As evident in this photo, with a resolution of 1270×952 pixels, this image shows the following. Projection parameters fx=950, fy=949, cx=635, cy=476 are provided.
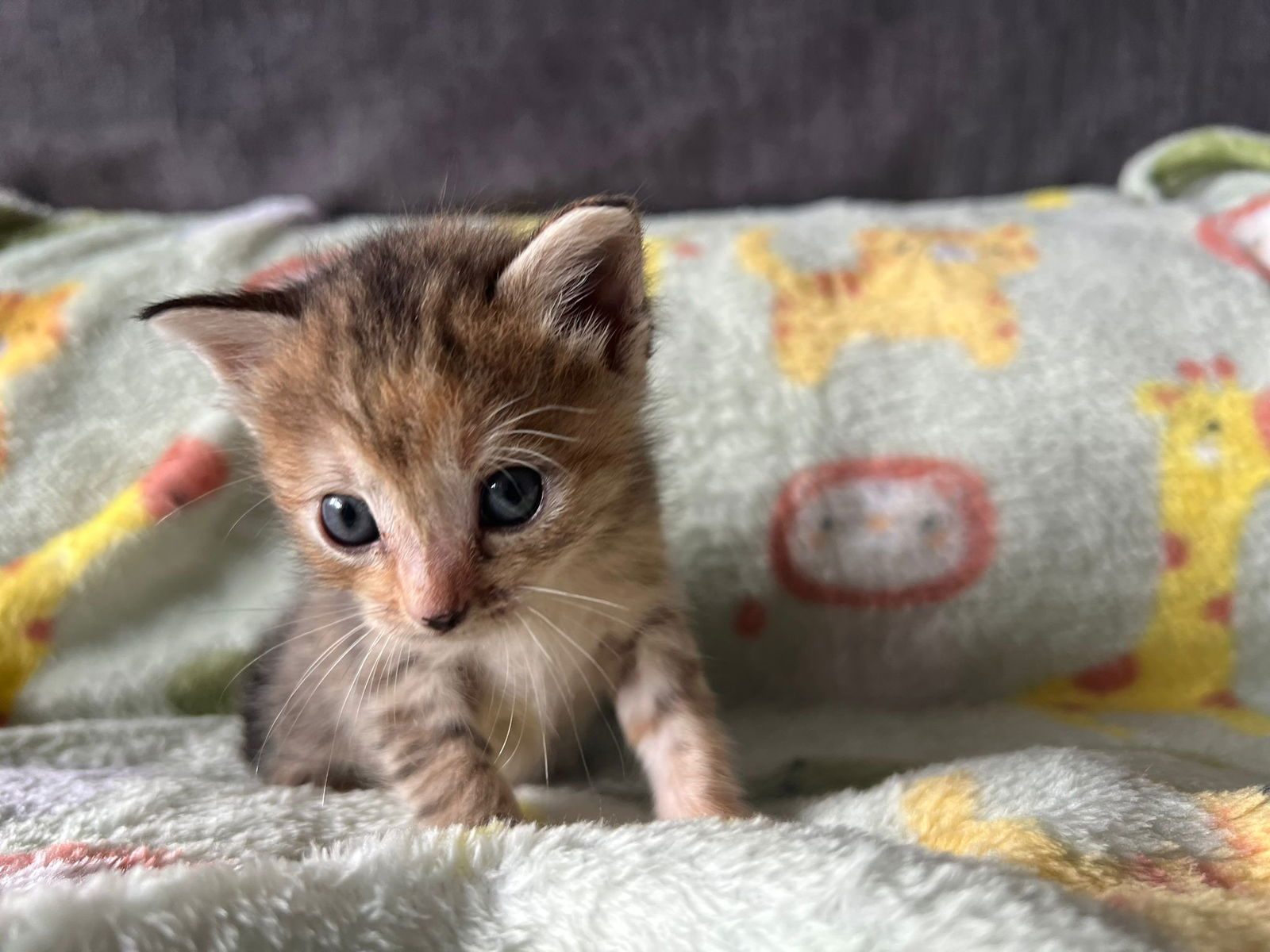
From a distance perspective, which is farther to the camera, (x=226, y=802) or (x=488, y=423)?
(x=226, y=802)

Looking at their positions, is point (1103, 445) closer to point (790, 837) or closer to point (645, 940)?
point (790, 837)

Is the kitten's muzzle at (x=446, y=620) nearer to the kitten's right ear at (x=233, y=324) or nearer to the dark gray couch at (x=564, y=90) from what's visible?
the kitten's right ear at (x=233, y=324)

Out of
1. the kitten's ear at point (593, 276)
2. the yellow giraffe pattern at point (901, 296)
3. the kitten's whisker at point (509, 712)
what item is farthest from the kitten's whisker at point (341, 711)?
the yellow giraffe pattern at point (901, 296)

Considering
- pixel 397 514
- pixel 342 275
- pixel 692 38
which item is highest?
pixel 692 38

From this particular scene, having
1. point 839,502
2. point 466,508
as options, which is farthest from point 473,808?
point 839,502

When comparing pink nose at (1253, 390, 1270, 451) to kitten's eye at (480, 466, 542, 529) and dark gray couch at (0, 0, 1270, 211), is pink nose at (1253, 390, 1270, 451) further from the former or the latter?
kitten's eye at (480, 466, 542, 529)

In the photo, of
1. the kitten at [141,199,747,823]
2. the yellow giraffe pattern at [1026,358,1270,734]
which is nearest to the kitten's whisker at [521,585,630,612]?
the kitten at [141,199,747,823]

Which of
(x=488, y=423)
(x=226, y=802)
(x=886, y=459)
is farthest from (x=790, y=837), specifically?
(x=886, y=459)

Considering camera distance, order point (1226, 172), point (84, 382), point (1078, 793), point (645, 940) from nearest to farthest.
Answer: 1. point (645, 940)
2. point (1078, 793)
3. point (84, 382)
4. point (1226, 172)
